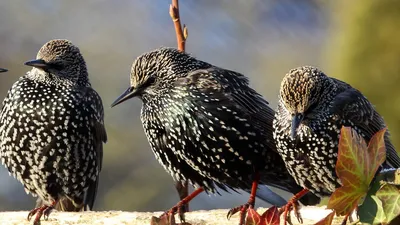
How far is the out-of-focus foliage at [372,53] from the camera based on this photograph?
286 inches

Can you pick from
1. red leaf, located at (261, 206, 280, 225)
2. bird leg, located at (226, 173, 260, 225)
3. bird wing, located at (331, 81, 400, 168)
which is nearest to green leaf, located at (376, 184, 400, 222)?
red leaf, located at (261, 206, 280, 225)

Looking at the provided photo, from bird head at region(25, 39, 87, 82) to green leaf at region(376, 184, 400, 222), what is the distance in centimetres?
296

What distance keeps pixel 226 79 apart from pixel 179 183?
529 mm

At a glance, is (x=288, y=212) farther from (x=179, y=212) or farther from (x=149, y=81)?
(x=149, y=81)

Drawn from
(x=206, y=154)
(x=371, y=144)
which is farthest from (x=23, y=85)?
(x=371, y=144)

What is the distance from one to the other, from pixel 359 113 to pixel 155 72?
3.07 feet

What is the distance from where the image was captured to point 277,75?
10.5m

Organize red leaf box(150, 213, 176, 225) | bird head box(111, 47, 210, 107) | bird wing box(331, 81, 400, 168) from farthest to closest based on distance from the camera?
A: 1. bird head box(111, 47, 210, 107)
2. bird wing box(331, 81, 400, 168)
3. red leaf box(150, 213, 176, 225)

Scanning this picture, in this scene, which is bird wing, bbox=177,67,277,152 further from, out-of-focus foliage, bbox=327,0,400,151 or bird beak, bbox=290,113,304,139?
out-of-focus foliage, bbox=327,0,400,151

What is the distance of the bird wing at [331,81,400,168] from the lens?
3279 millimetres

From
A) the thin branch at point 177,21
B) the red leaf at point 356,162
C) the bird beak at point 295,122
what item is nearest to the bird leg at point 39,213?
the thin branch at point 177,21

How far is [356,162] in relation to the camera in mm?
1652

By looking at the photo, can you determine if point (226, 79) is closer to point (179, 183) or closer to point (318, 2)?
point (179, 183)

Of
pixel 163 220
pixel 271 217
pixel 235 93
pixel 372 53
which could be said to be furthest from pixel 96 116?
pixel 372 53
